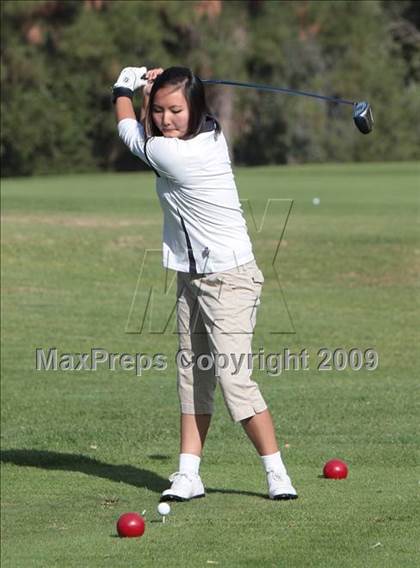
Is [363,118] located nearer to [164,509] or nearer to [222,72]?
[164,509]

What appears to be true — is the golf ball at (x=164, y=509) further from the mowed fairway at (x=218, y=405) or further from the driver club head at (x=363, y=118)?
the driver club head at (x=363, y=118)

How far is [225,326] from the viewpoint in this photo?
6750mm

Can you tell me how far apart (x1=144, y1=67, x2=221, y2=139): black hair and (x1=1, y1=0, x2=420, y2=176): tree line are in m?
31.9

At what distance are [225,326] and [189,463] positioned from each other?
2.51ft

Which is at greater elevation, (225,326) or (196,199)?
(196,199)

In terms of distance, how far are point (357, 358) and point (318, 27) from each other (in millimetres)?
31704

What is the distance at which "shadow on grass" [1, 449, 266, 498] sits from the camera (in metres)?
7.76

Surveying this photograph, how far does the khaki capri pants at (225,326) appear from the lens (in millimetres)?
6738

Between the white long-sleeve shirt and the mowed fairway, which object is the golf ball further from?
the white long-sleeve shirt

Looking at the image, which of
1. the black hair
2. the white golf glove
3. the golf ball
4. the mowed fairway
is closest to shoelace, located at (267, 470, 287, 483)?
the mowed fairway

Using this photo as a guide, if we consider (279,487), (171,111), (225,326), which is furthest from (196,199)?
(279,487)

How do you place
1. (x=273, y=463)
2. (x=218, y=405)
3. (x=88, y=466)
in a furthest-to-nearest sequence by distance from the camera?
(x=218, y=405) < (x=88, y=466) < (x=273, y=463)

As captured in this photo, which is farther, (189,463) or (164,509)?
(189,463)

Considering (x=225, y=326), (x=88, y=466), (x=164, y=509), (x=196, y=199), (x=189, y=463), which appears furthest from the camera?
(x=88, y=466)
